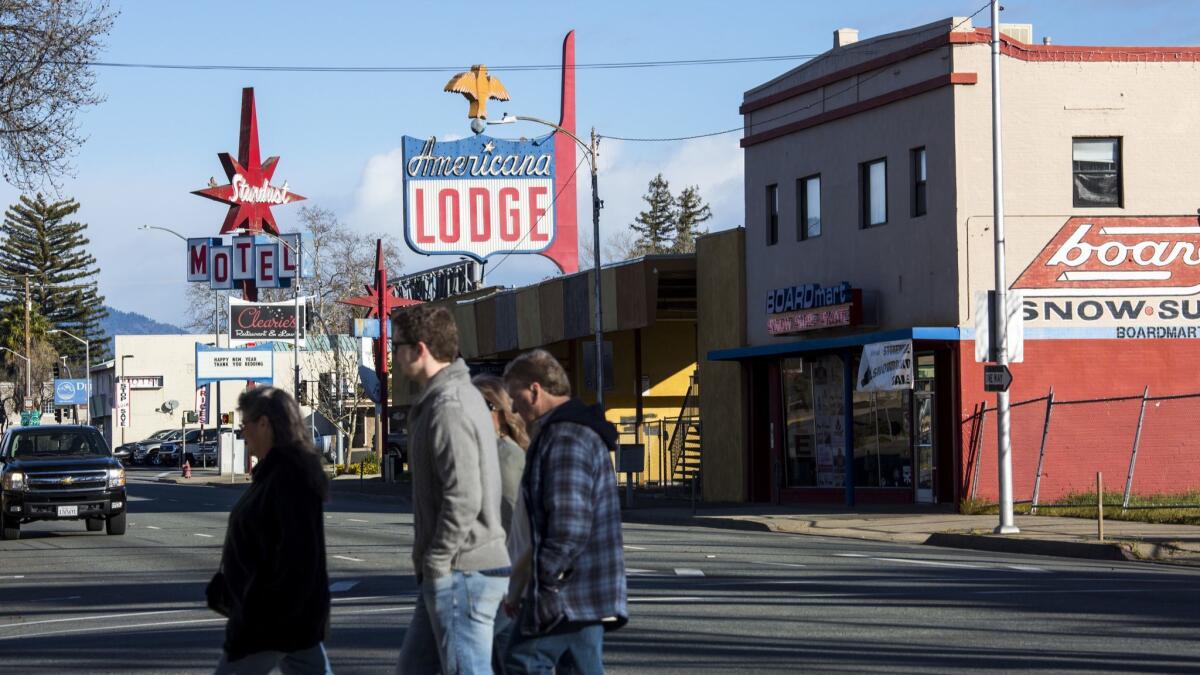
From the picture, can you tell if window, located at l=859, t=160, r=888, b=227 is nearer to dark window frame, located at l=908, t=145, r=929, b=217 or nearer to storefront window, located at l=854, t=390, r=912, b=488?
dark window frame, located at l=908, t=145, r=929, b=217

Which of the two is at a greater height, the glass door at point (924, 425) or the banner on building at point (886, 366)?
the banner on building at point (886, 366)

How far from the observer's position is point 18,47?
26.0 meters

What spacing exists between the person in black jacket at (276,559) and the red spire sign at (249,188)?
57.0 meters

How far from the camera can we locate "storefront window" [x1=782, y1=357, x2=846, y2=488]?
1328 inches

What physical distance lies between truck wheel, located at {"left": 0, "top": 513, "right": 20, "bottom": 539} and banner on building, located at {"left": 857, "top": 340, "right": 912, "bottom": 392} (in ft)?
50.2

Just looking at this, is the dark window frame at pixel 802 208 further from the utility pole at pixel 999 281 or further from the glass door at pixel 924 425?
the utility pole at pixel 999 281

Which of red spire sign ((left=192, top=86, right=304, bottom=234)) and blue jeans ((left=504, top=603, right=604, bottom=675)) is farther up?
red spire sign ((left=192, top=86, right=304, bottom=234))

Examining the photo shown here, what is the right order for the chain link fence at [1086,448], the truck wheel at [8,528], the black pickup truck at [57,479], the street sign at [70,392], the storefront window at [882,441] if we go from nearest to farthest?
the black pickup truck at [57,479]
the truck wheel at [8,528]
the chain link fence at [1086,448]
the storefront window at [882,441]
the street sign at [70,392]

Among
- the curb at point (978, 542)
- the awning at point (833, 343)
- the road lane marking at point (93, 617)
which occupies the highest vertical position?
the awning at point (833, 343)

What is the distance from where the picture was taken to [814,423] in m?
34.5

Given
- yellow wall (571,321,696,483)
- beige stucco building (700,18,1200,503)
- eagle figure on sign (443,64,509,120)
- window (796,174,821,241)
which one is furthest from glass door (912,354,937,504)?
eagle figure on sign (443,64,509,120)

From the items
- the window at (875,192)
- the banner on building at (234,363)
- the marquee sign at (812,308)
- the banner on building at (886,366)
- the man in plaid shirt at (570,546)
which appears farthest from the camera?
the banner on building at (234,363)

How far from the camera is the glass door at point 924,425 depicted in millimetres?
30766

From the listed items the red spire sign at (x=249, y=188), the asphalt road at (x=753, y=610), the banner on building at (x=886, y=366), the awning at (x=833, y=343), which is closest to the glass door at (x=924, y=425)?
the banner on building at (x=886, y=366)
